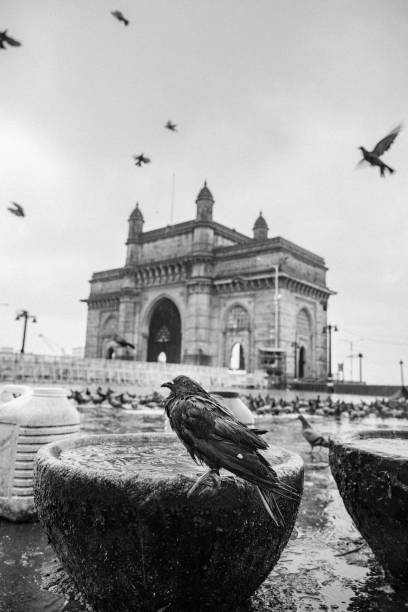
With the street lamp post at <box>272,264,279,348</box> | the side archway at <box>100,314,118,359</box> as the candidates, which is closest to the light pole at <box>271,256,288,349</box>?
the street lamp post at <box>272,264,279,348</box>

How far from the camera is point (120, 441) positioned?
3209 millimetres

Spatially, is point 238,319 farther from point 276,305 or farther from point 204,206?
point 204,206

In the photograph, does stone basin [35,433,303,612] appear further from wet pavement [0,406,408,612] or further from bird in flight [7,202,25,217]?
bird in flight [7,202,25,217]

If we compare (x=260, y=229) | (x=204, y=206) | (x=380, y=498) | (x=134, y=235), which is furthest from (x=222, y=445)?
(x=134, y=235)

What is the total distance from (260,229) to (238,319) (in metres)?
11.1

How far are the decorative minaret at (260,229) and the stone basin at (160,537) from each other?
42.3m

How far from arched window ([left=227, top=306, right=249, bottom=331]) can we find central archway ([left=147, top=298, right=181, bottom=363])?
6289 mm

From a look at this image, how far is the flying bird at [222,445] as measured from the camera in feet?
5.84

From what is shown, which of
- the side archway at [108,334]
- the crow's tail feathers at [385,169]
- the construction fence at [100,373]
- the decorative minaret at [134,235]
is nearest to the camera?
the crow's tail feathers at [385,169]

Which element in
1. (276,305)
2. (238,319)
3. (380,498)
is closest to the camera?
(380,498)

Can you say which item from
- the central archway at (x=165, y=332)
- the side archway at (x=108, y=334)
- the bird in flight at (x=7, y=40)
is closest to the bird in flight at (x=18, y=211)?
the bird in flight at (x=7, y=40)

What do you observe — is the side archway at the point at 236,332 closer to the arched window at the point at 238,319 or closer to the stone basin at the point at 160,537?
the arched window at the point at 238,319

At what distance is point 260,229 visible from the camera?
43.6m

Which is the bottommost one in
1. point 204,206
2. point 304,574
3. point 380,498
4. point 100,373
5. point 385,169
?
point 304,574
